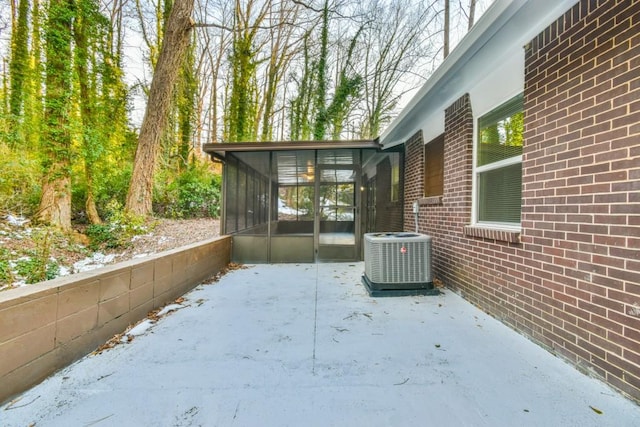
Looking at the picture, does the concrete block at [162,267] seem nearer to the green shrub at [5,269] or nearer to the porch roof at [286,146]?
the green shrub at [5,269]

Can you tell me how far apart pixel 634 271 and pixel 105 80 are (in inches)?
386

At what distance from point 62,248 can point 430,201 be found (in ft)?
22.2

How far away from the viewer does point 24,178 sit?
5.56 meters

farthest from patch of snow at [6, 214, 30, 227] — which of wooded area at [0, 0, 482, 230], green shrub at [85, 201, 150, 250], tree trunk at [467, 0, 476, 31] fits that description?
tree trunk at [467, 0, 476, 31]

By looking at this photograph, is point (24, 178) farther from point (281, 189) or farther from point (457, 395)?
point (457, 395)

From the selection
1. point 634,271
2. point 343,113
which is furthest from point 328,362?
point 343,113

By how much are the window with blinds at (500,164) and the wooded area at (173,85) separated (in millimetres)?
7004

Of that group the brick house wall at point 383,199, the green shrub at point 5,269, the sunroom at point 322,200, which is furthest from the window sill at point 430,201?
the green shrub at point 5,269

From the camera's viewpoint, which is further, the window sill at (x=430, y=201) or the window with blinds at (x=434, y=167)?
the window with blinds at (x=434, y=167)

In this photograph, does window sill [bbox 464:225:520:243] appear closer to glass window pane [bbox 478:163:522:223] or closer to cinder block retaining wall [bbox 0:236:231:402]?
glass window pane [bbox 478:163:522:223]

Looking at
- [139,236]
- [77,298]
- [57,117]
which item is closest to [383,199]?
[77,298]

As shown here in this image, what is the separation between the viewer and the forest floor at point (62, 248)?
3.56 metres

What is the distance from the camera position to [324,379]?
1.74 m

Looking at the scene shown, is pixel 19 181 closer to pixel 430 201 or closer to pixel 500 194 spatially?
pixel 430 201
